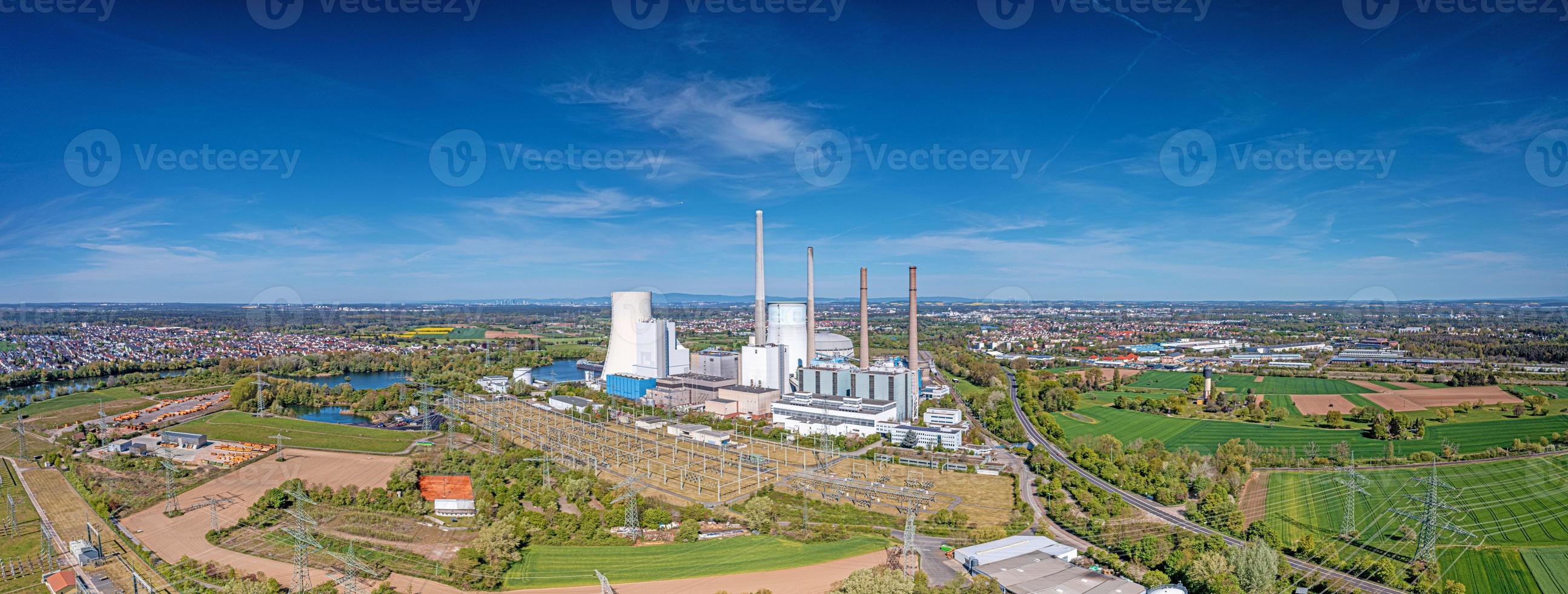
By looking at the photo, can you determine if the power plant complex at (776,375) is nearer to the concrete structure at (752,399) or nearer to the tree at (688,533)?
the concrete structure at (752,399)

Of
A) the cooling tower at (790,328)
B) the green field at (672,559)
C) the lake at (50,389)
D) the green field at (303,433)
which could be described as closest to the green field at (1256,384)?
the cooling tower at (790,328)

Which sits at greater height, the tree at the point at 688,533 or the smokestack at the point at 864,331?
the smokestack at the point at 864,331

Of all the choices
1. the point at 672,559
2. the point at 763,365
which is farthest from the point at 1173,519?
the point at 763,365

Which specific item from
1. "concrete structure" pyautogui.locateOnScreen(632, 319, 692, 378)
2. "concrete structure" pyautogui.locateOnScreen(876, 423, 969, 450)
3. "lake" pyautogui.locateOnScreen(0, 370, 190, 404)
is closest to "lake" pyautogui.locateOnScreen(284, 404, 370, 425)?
"concrete structure" pyautogui.locateOnScreen(632, 319, 692, 378)

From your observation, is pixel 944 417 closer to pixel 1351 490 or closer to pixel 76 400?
pixel 1351 490

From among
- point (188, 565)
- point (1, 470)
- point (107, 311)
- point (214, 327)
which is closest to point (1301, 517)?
point (188, 565)

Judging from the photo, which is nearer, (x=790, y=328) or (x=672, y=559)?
(x=672, y=559)

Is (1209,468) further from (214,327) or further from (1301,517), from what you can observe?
(214,327)
